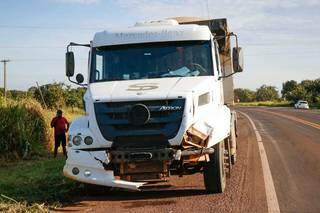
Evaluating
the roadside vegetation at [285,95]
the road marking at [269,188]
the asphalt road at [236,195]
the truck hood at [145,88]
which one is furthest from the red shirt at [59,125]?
the roadside vegetation at [285,95]

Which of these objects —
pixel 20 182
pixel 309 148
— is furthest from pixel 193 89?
pixel 309 148

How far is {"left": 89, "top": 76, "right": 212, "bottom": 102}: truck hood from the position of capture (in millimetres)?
8273

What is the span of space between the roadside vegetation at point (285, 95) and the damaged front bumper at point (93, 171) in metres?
52.2

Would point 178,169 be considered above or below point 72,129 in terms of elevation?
below

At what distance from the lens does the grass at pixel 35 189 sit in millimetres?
8312

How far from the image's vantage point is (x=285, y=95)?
128375 mm

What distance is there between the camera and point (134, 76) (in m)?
9.25

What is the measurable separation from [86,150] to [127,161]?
0.71 metres

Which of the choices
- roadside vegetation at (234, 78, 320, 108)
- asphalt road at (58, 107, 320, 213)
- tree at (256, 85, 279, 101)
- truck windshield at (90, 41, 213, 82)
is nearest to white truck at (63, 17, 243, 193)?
truck windshield at (90, 41, 213, 82)

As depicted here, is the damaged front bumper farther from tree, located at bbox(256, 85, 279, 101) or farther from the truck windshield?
tree, located at bbox(256, 85, 279, 101)

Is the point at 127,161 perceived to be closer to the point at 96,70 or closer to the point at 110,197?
the point at 110,197

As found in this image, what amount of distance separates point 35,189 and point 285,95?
122512mm

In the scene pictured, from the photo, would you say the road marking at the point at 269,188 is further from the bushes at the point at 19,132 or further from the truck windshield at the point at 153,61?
the bushes at the point at 19,132

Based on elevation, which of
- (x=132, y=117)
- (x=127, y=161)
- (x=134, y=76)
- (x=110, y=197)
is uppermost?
(x=134, y=76)
